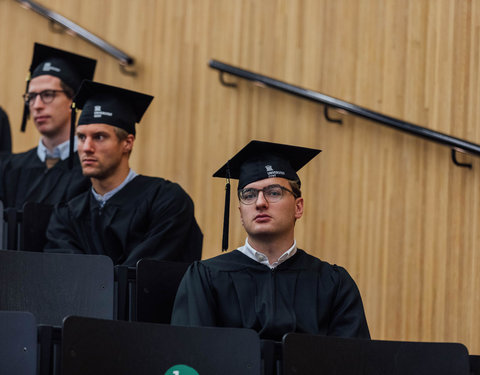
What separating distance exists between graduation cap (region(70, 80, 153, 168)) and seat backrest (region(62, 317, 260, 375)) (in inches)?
73.1

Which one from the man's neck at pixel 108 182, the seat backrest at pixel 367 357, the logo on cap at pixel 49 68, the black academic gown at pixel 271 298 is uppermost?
the logo on cap at pixel 49 68

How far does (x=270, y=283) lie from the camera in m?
2.89

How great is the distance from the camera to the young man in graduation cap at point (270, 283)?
278cm

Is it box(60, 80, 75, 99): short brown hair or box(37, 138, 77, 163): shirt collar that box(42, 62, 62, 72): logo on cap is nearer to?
box(60, 80, 75, 99): short brown hair

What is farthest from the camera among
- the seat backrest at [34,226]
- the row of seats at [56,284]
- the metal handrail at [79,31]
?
the metal handrail at [79,31]

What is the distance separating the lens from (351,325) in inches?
110

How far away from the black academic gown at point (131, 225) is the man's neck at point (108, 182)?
35 mm

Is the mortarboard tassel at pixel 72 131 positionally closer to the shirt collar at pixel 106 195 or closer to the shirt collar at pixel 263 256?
the shirt collar at pixel 106 195

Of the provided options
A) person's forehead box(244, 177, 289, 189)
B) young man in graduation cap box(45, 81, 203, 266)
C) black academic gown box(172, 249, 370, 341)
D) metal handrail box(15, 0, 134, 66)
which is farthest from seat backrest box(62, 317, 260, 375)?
metal handrail box(15, 0, 134, 66)

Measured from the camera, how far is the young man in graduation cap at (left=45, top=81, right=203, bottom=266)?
361 centimetres

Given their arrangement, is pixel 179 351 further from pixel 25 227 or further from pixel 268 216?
pixel 25 227

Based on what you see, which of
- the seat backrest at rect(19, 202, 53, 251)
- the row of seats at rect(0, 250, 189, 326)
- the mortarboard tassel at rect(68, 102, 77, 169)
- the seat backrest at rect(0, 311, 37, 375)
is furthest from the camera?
the mortarboard tassel at rect(68, 102, 77, 169)

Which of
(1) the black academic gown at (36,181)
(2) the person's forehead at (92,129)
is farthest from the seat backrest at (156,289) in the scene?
(1) the black academic gown at (36,181)

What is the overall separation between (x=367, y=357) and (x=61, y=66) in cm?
274
